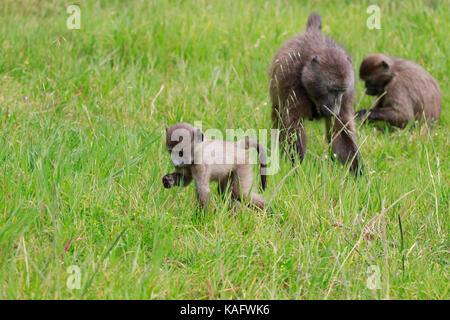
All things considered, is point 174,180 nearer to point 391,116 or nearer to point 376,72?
point 391,116

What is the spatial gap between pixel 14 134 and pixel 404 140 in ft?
12.1

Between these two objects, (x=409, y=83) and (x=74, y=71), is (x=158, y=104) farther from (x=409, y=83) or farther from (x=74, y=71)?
(x=409, y=83)

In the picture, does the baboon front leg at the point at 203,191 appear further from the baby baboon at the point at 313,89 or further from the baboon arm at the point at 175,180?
the baby baboon at the point at 313,89

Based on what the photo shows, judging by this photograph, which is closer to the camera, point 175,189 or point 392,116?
point 175,189

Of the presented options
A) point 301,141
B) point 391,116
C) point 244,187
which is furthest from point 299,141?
point 391,116

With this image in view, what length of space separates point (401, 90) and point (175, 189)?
350 centimetres

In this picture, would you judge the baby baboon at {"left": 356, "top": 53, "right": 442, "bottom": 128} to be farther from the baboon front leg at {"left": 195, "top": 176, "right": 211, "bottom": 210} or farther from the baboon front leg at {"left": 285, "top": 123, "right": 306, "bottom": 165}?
the baboon front leg at {"left": 195, "top": 176, "right": 211, "bottom": 210}

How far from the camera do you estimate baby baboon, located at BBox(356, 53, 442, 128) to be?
634 cm

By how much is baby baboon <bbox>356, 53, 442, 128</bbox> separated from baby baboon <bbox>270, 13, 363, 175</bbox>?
3.96ft

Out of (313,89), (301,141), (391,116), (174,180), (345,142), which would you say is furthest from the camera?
Answer: (391,116)

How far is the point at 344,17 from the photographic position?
805 cm

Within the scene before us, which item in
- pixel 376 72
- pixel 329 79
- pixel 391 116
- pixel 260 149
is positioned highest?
pixel 376 72

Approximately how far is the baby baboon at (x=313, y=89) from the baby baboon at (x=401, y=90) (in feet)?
3.96

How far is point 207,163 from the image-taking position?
3764mm
